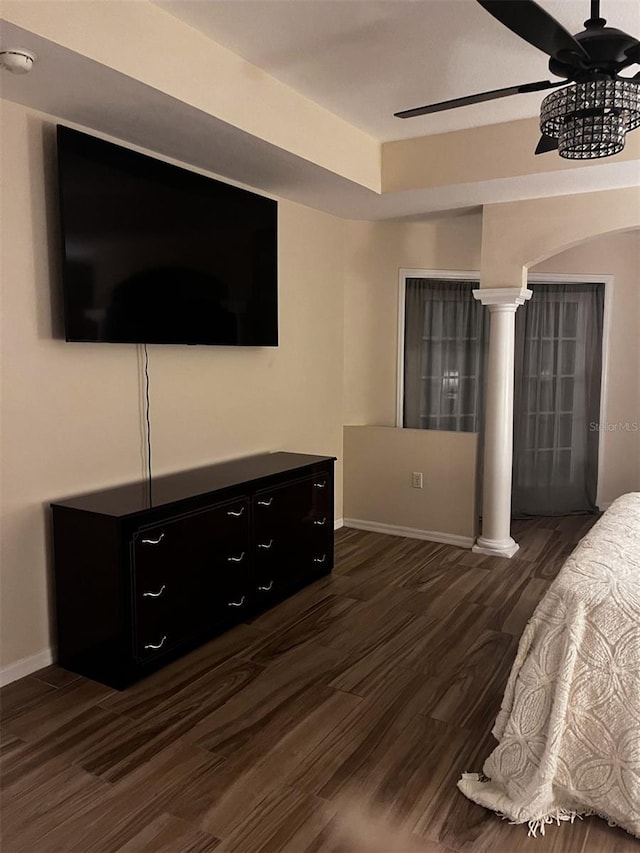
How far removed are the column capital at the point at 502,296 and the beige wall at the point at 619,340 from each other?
1225 mm

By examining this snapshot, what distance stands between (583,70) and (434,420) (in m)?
3.62

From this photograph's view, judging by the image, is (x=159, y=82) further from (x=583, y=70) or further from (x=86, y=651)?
(x=86, y=651)

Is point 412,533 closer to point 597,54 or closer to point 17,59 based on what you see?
point 597,54

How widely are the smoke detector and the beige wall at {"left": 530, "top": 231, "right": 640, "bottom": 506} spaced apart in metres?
4.24

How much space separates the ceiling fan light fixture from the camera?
6.17 ft

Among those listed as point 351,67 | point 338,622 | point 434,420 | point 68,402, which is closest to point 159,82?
point 351,67

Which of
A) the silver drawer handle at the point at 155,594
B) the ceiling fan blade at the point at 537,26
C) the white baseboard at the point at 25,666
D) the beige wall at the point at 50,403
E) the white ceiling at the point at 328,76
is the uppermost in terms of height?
the white ceiling at the point at 328,76

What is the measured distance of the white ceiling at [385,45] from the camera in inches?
95.7

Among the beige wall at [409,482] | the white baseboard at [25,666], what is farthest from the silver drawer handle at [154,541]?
the beige wall at [409,482]

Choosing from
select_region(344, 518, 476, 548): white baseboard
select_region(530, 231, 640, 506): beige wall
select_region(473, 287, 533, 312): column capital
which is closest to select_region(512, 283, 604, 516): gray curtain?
select_region(530, 231, 640, 506): beige wall

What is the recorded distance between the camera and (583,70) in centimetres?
191

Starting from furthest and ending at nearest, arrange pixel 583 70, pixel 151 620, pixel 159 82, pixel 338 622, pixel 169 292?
pixel 338 622 < pixel 169 292 < pixel 151 620 < pixel 159 82 < pixel 583 70

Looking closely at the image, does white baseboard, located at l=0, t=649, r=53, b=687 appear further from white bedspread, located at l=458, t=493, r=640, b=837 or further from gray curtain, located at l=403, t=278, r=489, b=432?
gray curtain, located at l=403, t=278, r=489, b=432

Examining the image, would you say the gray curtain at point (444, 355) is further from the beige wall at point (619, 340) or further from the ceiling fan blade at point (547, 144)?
the ceiling fan blade at point (547, 144)
